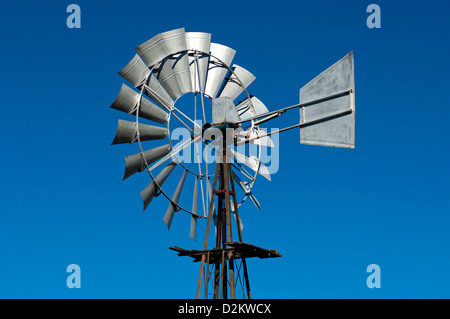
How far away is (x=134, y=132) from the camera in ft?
45.0

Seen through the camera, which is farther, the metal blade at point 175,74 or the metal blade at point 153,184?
the metal blade at point 175,74

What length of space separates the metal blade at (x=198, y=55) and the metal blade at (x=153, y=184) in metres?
2.02

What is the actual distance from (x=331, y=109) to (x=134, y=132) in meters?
4.36

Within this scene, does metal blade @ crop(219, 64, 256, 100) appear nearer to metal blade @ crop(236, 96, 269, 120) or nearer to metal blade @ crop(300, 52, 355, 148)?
metal blade @ crop(236, 96, 269, 120)

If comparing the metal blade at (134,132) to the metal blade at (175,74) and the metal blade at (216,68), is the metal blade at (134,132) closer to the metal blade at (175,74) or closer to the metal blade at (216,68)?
the metal blade at (175,74)

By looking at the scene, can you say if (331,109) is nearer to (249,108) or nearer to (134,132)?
(249,108)

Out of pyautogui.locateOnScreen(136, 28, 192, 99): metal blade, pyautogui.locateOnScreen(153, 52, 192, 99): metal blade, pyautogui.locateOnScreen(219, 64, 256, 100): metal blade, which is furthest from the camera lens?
pyautogui.locateOnScreen(219, 64, 256, 100): metal blade

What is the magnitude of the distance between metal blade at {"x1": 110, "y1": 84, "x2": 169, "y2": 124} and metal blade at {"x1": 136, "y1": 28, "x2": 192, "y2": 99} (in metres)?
0.66

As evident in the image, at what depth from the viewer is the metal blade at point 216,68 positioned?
15578 millimetres

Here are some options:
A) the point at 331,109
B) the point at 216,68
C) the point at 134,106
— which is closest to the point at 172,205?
the point at 134,106

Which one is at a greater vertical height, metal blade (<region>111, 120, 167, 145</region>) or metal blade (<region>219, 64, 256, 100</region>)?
metal blade (<region>219, 64, 256, 100</region>)

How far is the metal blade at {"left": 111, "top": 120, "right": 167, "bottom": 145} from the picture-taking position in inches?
524

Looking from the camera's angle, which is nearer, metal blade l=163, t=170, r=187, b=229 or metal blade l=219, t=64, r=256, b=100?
metal blade l=163, t=170, r=187, b=229
